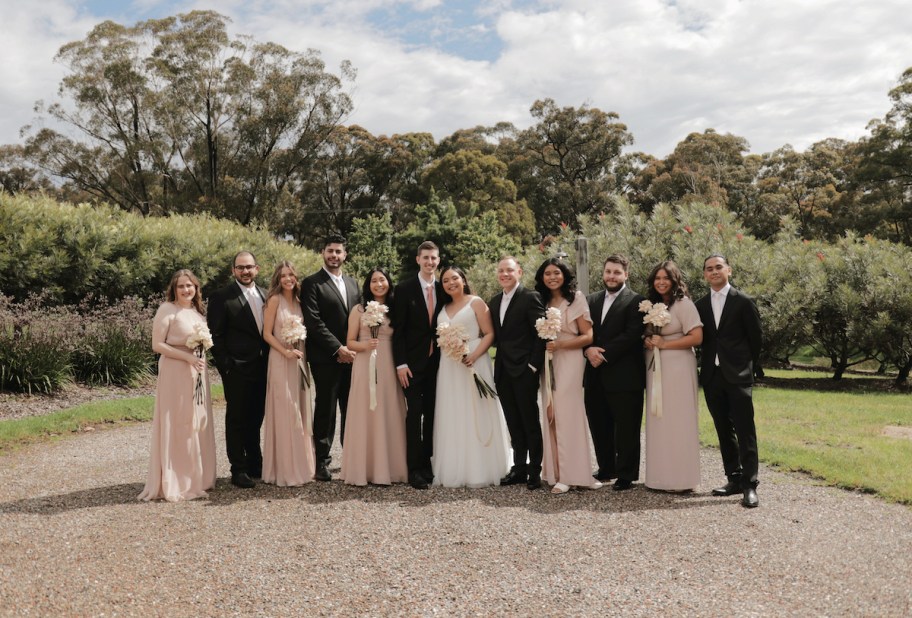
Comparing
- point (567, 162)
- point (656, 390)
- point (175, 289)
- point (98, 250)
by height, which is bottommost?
point (656, 390)

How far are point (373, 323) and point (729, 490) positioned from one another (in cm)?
362

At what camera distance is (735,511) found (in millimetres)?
6008

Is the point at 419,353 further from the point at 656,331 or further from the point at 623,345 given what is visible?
the point at 656,331

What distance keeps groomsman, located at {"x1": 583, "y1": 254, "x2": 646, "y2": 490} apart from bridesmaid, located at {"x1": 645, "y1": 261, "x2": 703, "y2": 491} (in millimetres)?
133

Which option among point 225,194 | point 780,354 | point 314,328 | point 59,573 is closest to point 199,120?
point 225,194

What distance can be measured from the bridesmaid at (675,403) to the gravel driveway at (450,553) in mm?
232

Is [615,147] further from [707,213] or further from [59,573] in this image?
[59,573]

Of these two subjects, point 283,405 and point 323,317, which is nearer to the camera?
point 283,405

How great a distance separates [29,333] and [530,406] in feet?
33.4

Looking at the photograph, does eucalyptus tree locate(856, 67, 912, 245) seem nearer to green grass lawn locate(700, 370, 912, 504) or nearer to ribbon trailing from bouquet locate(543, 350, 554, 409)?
green grass lawn locate(700, 370, 912, 504)

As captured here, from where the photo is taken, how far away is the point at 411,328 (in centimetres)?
714

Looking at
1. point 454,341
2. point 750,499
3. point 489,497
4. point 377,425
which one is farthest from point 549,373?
point 750,499

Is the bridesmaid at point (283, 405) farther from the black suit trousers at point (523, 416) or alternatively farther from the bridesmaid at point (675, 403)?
the bridesmaid at point (675, 403)

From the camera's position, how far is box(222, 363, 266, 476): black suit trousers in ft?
23.2
